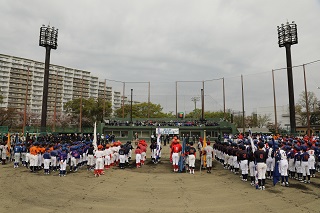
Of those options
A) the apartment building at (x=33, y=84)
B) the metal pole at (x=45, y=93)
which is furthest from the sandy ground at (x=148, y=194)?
the apartment building at (x=33, y=84)

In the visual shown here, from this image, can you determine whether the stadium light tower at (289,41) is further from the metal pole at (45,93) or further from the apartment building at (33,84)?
the apartment building at (33,84)

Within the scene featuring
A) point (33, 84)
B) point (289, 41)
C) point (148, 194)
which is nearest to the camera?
point (148, 194)

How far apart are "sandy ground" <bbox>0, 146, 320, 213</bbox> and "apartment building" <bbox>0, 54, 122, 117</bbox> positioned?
82117 millimetres

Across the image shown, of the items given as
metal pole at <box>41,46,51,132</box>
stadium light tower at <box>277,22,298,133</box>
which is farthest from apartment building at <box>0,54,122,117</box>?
stadium light tower at <box>277,22,298,133</box>

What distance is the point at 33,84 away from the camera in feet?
372

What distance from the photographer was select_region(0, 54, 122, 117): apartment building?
336 feet

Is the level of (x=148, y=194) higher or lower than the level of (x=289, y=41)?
lower

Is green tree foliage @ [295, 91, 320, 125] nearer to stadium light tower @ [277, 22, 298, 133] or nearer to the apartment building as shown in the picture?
stadium light tower @ [277, 22, 298, 133]

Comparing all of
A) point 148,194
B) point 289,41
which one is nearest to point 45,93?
point 148,194

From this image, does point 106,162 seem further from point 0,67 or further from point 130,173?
point 0,67

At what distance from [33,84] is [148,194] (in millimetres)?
121150

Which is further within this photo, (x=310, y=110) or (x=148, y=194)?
(x=310, y=110)

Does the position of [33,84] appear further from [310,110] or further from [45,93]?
[310,110]

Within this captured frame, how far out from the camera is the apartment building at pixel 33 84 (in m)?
103
